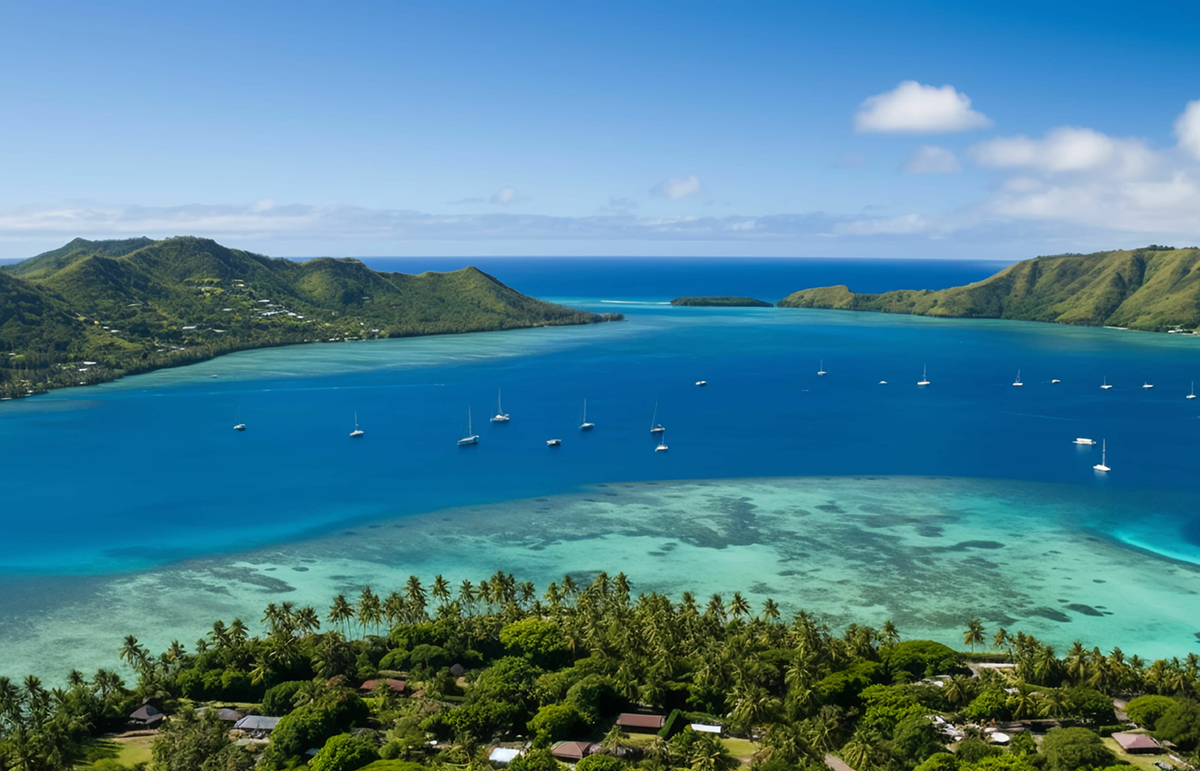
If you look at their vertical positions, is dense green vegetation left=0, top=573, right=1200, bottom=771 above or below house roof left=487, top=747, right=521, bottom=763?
above

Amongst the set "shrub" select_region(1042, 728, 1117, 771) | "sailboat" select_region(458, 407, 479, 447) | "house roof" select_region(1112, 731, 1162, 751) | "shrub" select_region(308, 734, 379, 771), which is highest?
"sailboat" select_region(458, 407, 479, 447)

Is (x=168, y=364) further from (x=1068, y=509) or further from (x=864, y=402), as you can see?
(x=1068, y=509)

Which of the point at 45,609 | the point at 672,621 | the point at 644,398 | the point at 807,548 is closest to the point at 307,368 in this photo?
the point at 644,398

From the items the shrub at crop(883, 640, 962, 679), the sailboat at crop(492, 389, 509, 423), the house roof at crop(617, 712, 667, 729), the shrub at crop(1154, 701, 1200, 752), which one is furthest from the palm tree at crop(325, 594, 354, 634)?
the sailboat at crop(492, 389, 509, 423)

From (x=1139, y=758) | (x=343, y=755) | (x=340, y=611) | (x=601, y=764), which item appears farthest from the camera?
(x=340, y=611)

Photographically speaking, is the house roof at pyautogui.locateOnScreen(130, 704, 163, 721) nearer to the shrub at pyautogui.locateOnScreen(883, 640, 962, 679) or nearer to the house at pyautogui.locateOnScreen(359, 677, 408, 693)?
the house at pyautogui.locateOnScreen(359, 677, 408, 693)

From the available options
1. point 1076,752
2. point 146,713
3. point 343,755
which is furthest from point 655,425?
point 343,755

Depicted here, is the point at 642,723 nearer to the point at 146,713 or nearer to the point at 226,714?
the point at 226,714
